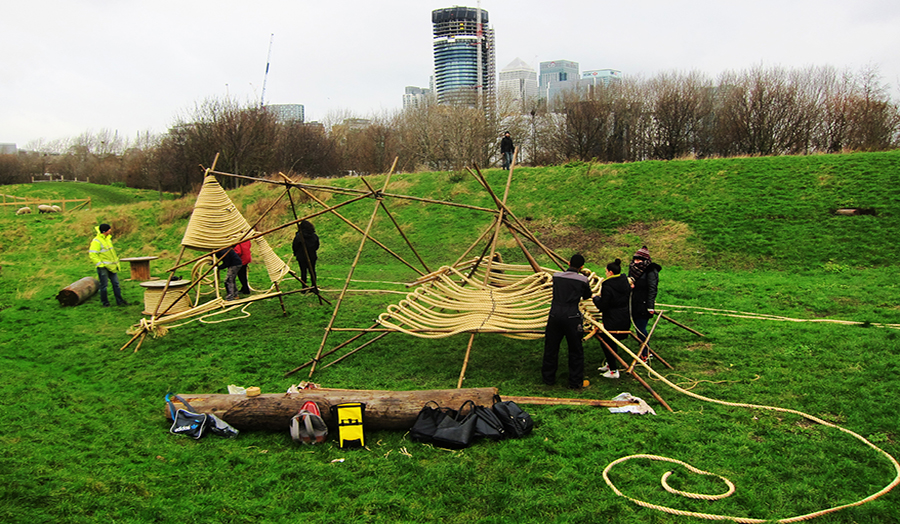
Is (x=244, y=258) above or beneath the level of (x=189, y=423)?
above

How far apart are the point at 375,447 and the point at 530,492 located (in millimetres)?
1454

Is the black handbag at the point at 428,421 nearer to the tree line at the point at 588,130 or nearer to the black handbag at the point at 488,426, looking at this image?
the black handbag at the point at 488,426

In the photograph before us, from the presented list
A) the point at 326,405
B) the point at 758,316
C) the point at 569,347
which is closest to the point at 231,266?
the point at 326,405

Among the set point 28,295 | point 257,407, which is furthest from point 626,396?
point 28,295

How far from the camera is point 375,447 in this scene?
15.1 ft

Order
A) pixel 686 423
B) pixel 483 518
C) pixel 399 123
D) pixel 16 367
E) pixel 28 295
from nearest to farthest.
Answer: pixel 483 518
pixel 686 423
pixel 16 367
pixel 28 295
pixel 399 123

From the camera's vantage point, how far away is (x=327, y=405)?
4.85 meters

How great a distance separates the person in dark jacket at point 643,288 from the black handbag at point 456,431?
9.12ft

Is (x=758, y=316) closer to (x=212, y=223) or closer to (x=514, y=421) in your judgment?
(x=514, y=421)

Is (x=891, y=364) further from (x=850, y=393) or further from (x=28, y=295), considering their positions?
(x=28, y=295)

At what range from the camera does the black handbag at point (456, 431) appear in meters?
4.46

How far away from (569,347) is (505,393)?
844mm

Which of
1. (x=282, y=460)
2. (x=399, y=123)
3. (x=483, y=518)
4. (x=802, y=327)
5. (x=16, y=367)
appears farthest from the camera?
(x=399, y=123)

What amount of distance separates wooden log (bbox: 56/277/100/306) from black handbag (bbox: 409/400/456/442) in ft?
27.7
